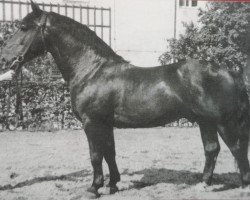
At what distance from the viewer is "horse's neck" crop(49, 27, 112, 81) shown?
6.14 metres

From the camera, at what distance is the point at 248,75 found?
19.5 metres

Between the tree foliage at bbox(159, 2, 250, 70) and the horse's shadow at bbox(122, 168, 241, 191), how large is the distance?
1010 centimetres

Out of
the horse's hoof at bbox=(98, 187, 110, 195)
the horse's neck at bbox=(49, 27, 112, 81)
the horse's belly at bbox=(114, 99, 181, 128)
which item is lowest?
the horse's hoof at bbox=(98, 187, 110, 195)

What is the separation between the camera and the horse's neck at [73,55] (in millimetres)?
6141

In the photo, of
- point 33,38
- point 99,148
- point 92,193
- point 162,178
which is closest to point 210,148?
point 162,178

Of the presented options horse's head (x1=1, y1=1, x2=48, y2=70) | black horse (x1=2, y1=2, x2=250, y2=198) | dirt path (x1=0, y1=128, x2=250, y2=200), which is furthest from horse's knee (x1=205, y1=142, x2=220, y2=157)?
horse's head (x1=1, y1=1, x2=48, y2=70)

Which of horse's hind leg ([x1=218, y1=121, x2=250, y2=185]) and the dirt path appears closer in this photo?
horse's hind leg ([x1=218, y1=121, x2=250, y2=185])

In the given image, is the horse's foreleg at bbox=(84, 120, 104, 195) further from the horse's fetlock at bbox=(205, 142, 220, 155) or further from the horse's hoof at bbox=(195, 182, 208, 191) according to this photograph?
the horse's fetlock at bbox=(205, 142, 220, 155)

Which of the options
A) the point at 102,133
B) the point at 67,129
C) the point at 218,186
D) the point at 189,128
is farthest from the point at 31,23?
the point at 189,128

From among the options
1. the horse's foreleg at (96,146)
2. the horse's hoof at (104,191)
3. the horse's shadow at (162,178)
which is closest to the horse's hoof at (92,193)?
the horse's foreleg at (96,146)

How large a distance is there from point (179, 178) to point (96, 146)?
170 cm

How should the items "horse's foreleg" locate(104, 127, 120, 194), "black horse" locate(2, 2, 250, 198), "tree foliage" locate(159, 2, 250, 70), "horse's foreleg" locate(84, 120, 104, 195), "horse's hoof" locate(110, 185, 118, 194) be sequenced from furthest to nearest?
"tree foliage" locate(159, 2, 250, 70) → "horse's hoof" locate(110, 185, 118, 194) → "horse's foreleg" locate(104, 127, 120, 194) → "horse's foreleg" locate(84, 120, 104, 195) → "black horse" locate(2, 2, 250, 198)

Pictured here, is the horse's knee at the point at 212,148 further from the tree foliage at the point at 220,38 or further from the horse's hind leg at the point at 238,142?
the tree foliage at the point at 220,38

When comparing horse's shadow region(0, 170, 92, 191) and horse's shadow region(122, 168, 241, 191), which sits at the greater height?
horse's shadow region(122, 168, 241, 191)
